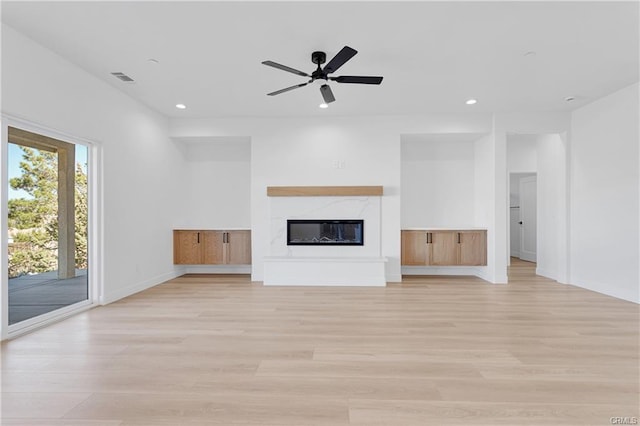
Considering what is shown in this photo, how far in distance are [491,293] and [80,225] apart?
521cm

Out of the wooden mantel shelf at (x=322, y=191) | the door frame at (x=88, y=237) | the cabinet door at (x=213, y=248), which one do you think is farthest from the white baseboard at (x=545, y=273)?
the door frame at (x=88, y=237)

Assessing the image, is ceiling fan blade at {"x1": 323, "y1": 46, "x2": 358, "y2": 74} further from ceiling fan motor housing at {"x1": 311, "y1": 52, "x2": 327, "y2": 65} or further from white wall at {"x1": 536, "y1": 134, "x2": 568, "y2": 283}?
white wall at {"x1": 536, "y1": 134, "x2": 568, "y2": 283}

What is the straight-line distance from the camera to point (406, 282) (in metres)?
5.16

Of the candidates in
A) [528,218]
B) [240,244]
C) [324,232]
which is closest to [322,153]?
[324,232]

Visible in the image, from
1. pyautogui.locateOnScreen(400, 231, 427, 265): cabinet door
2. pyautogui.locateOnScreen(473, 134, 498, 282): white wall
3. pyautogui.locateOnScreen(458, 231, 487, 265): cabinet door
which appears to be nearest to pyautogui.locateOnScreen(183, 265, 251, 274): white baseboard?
pyautogui.locateOnScreen(400, 231, 427, 265): cabinet door

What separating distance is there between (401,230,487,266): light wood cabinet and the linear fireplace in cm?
81

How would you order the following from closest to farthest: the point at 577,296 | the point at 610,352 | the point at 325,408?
the point at 325,408 → the point at 610,352 → the point at 577,296

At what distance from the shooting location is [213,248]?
556cm

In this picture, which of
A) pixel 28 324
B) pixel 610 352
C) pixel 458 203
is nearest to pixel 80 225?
pixel 28 324

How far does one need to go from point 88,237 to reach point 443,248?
5042mm

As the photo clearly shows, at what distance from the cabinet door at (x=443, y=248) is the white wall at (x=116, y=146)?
14.5 ft

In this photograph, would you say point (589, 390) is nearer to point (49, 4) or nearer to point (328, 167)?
point (328, 167)

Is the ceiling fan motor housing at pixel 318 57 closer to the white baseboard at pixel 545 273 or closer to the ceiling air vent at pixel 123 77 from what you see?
the ceiling air vent at pixel 123 77

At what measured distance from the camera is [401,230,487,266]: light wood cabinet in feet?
17.4
